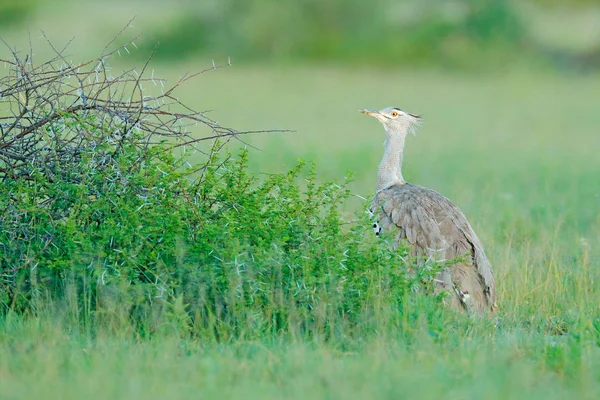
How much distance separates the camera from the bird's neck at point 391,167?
19.3 feet

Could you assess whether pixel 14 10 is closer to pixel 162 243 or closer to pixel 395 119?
pixel 395 119

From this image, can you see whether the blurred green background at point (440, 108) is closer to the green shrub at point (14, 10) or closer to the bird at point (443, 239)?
the green shrub at point (14, 10)

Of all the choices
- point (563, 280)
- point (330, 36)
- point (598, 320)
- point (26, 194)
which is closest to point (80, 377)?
point (26, 194)

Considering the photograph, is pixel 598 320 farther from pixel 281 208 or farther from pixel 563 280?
pixel 281 208

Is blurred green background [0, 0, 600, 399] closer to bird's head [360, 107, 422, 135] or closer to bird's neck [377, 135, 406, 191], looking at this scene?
bird's neck [377, 135, 406, 191]

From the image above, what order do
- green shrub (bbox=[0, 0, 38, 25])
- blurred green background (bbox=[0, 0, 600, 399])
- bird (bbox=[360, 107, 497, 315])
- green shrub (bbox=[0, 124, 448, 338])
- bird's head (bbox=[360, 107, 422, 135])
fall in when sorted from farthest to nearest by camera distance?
green shrub (bbox=[0, 0, 38, 25]) → bird's head (bbox=[360, 107, 422, 135]) → bird (bbox=[360, 107, 497, 315]) → green shrub (bbox=[0, 124, 448, 338]) → blurred green background (bbox=[0, 0, 600, 399])

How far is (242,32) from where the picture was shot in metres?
30.2

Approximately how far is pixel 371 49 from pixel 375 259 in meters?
26.3

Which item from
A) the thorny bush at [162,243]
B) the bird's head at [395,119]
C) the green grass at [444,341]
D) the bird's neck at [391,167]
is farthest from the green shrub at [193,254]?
the bird's head at [395,119]

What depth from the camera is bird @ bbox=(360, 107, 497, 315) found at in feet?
15.8

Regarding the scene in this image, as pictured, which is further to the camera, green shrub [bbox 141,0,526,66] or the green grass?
green shrub [bbox 141,0,526,66]

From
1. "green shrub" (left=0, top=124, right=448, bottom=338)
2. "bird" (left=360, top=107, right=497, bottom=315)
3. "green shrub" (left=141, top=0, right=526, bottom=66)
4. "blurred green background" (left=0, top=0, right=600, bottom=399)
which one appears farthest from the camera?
"green shrub" (left=141, top=0, right=526, bottom=66)

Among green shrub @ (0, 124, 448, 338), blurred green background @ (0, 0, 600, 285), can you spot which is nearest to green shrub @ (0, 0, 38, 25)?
blurred green background @ (0, 0, 600, 285)

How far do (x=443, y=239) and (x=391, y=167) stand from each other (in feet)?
3.41
